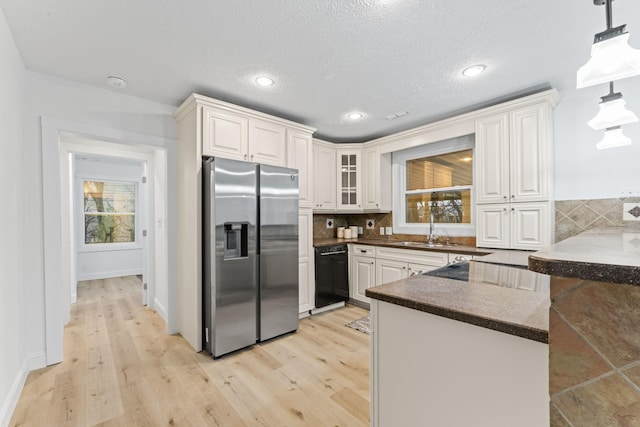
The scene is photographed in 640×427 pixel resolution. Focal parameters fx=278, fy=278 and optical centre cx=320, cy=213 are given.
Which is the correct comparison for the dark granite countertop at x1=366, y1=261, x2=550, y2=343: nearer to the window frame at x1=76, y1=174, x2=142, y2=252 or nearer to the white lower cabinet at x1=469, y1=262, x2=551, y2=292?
the white lower cabinet at x1=469, y1=262, x2=551, y2=292

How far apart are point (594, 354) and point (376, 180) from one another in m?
3.56

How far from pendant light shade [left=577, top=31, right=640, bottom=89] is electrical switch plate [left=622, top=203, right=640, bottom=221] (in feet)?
6.36

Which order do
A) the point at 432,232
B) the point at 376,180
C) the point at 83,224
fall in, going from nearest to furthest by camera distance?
the point at 432,232
the point at 376,180
the point at 83,224

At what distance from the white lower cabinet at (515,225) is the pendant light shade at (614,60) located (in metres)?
1.74

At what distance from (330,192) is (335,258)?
97cm

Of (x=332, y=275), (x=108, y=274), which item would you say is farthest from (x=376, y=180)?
(x=108, y=274)

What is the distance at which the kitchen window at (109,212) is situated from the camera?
543 cm

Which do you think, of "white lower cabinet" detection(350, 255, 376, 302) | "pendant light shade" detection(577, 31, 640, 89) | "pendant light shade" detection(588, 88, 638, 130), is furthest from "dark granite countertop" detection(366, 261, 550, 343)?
"white lower cabinet" detection(350, 255, 376, 302)

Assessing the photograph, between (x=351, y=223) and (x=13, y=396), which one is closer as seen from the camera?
(x=13, y=396)

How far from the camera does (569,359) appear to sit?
524 mm

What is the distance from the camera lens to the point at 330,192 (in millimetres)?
4051

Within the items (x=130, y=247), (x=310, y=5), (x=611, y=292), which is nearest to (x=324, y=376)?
(x=611, y=292)

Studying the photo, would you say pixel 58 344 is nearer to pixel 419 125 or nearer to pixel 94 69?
pixel 94 69

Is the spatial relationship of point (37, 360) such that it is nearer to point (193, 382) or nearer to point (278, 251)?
point (193, 382)
